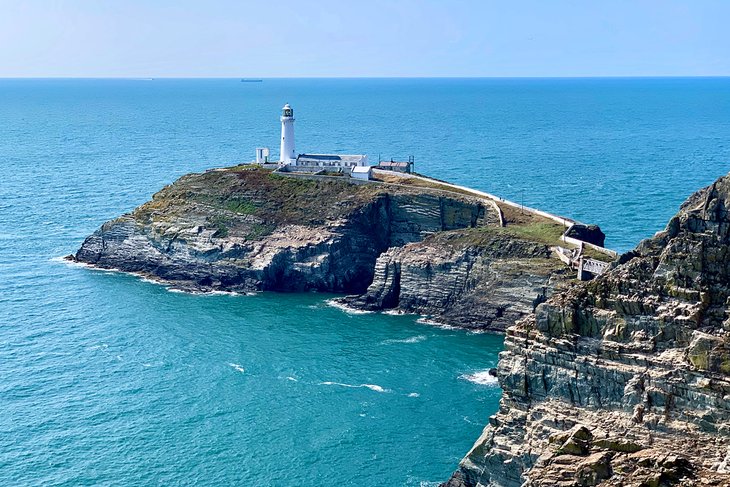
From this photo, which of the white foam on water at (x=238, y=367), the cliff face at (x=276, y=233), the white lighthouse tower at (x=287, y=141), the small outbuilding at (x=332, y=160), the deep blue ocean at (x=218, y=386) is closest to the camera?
the deep blue ocean at (x=218, y=386)

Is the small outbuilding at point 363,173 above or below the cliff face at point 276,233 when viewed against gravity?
above

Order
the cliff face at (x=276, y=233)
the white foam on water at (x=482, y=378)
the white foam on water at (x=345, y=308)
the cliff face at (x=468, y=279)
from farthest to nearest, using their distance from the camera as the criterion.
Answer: the cliff face at (x=276, y=233) → the white foam on water at (x=345, y=308) → the cliff face at (x=468, y=279) → the white foam on water at (x=482, y=378)

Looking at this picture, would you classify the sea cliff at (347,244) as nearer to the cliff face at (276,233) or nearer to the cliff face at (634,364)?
the cliff face at (276,233)

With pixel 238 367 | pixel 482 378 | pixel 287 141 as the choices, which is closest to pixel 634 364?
pixel 482 378

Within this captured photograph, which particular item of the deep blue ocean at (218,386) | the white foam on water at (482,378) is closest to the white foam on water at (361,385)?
the deep blue ocean at (218,386)

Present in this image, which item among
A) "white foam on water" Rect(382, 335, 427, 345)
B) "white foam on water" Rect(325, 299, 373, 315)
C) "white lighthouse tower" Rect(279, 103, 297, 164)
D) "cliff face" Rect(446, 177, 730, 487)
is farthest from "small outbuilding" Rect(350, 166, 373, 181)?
"cliff face" Rect(446, 177, 730, 487)

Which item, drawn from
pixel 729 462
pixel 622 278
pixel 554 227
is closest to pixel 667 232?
pixel 622 278

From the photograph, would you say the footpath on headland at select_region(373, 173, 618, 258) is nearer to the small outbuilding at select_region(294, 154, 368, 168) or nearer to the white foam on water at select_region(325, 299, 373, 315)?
the small outbuilding at select_region(294, 154, 368, 168)
